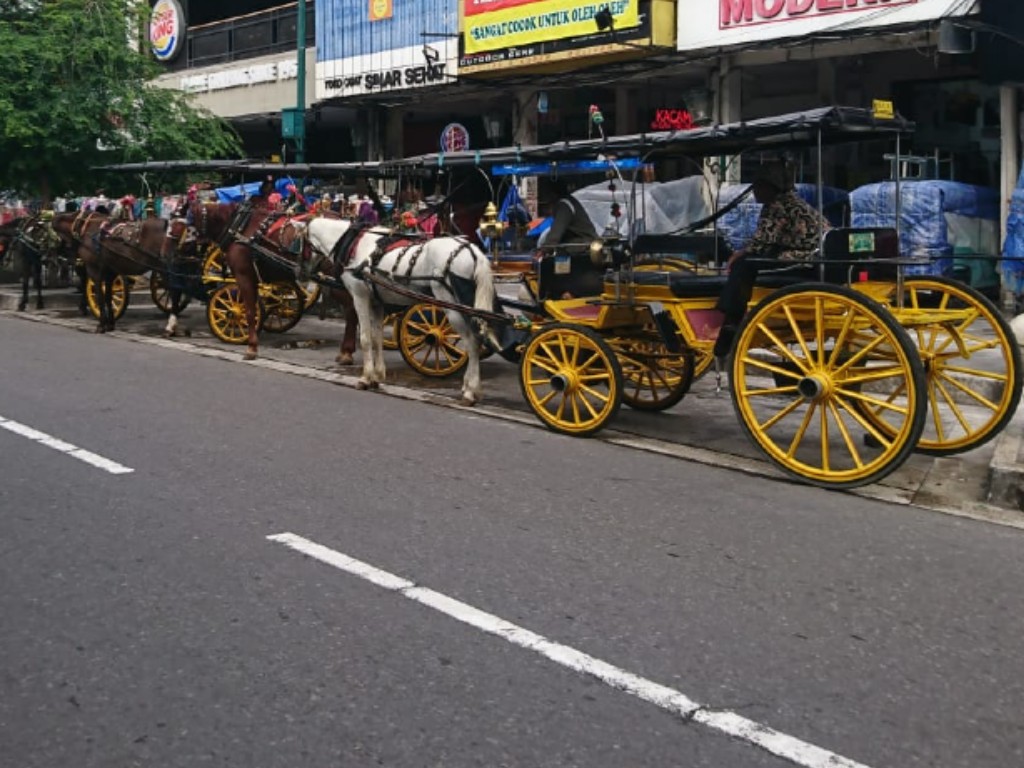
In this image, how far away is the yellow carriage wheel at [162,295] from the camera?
16814mm

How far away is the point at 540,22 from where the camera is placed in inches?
782

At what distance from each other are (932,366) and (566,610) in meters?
4.39

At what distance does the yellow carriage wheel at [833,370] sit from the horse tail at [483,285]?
311 centimetres

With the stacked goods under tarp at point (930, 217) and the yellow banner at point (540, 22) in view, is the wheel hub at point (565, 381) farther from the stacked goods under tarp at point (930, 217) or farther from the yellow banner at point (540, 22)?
the yellow banner at point (540, 22)

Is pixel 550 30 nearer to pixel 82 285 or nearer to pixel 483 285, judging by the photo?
pixel 82 285

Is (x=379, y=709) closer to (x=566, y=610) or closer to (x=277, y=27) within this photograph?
(x=566, y=610)

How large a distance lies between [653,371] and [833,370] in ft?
8.29

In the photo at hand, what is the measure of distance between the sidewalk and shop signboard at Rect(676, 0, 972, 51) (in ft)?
21.8

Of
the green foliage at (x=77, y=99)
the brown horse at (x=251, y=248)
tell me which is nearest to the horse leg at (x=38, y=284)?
the green foliage at (x=77, y=99)

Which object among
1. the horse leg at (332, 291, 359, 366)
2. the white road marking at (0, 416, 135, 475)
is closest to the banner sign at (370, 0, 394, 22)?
the horse leg at (332, 291, 359, 366)

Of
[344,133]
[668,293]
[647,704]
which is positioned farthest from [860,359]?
[344,133]

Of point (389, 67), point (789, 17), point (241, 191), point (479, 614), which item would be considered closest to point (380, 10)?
point (389, 67)

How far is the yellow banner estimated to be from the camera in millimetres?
18672

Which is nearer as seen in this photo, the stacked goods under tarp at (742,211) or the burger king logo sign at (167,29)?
the stacked goods under tarp at (742,211)
